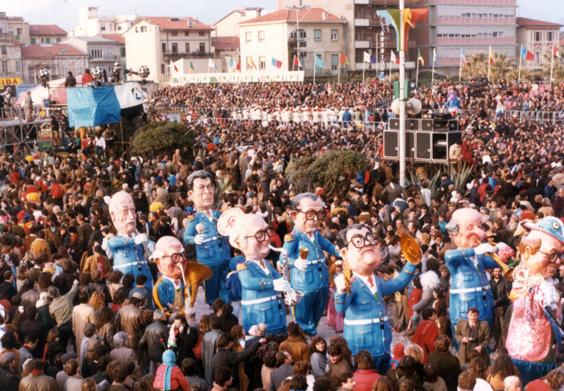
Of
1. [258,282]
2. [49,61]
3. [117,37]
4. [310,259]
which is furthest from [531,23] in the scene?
[258,282]

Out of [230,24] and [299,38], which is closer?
[299,38]

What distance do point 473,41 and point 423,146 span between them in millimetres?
57679

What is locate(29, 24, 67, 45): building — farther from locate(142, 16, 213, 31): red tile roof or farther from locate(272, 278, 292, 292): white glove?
locate(272, 278, 292, 292): white glove

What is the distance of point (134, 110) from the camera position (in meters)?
27.1

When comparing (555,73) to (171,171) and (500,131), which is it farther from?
(171,171)

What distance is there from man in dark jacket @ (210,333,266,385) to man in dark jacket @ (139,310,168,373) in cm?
78

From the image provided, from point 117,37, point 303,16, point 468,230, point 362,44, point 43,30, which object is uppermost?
point 43,30

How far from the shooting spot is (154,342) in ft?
28.0

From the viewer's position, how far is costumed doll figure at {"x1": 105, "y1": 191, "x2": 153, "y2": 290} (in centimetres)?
1111

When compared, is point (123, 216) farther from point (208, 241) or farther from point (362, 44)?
point (362, 44)

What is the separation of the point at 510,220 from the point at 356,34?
57.9 meters

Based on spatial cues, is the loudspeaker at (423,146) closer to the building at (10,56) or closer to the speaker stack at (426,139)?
the speaker stack at (426,139)

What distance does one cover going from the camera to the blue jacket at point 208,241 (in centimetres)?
1161

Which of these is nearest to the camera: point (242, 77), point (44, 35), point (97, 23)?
point (242, 77)
